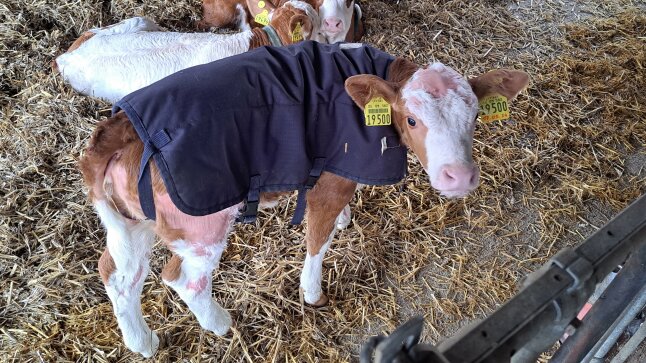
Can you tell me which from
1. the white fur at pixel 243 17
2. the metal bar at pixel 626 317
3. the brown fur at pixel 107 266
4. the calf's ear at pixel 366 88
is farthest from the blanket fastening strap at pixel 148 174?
the white fur at pixel 243 17

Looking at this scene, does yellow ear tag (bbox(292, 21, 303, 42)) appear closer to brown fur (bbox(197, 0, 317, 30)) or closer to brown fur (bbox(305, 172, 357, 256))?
brown fur (bbox(197, 0, 317, 30))

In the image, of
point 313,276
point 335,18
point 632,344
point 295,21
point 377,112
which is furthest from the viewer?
point 335,18

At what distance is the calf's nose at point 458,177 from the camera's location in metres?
2.42

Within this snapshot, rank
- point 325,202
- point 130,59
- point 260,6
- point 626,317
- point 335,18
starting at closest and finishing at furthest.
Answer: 1. point 626,317
2. point 325,202
3. point 130,59
4. point 335,18
5. point 260,6

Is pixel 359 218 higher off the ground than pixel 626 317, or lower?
lower

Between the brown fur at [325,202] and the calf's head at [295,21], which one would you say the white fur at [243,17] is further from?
the brown fur at [325,202]

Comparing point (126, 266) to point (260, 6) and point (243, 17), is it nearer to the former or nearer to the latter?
point (260, 6)

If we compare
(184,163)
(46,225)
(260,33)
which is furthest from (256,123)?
(260,33)

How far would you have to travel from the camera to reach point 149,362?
10.5ft

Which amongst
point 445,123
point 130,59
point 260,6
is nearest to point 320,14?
point 260,6

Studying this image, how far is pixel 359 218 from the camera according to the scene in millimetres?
4156

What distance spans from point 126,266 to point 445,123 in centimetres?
190

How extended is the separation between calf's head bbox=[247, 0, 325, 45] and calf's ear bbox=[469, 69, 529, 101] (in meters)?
2.20

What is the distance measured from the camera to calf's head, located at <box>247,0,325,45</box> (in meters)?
4.47
